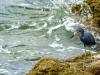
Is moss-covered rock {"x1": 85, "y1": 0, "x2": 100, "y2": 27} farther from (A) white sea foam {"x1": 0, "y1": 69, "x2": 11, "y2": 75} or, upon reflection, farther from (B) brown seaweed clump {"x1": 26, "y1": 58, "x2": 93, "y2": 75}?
(B) brown seaweed clump {"x1": 26, "y1": 58, "x2": 93, "y2": 75}

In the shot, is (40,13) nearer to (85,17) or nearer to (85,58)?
(85,17)

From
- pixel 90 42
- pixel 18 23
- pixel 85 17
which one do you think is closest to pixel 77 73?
pixel 90 42

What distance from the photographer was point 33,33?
42.3ft

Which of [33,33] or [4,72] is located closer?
[4,72]

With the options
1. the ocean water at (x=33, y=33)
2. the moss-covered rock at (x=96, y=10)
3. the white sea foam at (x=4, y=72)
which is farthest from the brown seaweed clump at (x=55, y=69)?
the moss-covered rock at (x=96, y=10)

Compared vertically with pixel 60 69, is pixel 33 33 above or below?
below

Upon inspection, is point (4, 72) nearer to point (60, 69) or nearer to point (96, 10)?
point (60, 69)

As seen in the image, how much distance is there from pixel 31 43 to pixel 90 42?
113 inches

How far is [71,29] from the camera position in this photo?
13195 mm

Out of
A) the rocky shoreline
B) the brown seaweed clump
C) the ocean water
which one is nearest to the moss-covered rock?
the ocean water

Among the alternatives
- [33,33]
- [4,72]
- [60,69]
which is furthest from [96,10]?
[60,69]

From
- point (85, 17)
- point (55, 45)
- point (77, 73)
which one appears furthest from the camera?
point (85, 17)

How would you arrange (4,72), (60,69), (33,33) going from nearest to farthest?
1. (60,69)
2. (4,72)
3. (33,33)

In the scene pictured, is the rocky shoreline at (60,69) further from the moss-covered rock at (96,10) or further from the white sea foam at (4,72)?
the moss-covered rock at (96,10)
